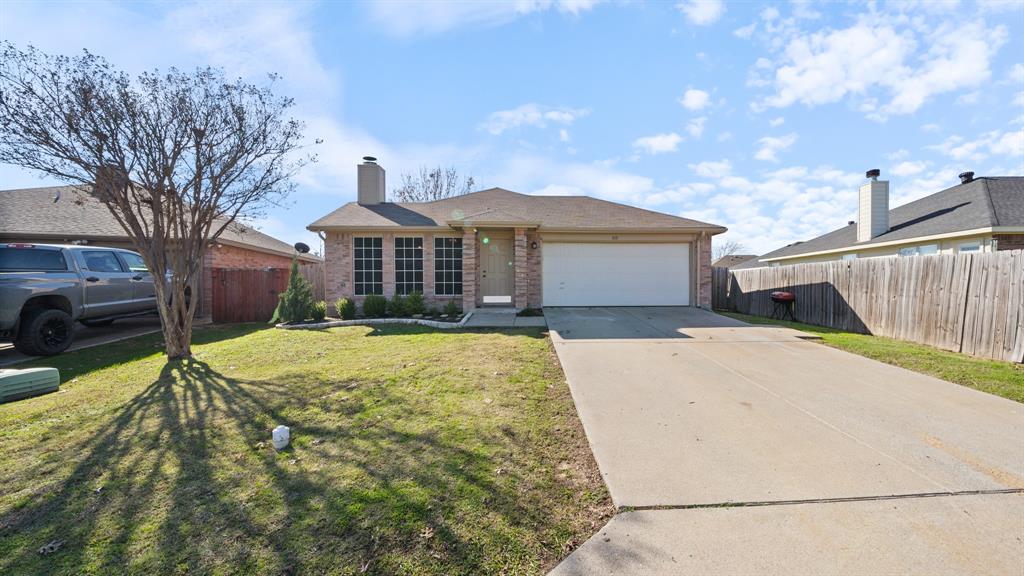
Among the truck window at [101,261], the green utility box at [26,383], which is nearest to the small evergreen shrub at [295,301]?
the truck window at [101,261]

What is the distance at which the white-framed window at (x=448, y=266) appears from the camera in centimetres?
1221

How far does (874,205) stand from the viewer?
14.1 m

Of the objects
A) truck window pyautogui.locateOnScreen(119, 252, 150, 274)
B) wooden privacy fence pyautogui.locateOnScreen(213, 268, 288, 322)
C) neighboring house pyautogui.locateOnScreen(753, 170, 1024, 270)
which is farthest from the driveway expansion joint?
wooden privacy fence pyautogui.locateOnScreen(213, 268, 288, 322)

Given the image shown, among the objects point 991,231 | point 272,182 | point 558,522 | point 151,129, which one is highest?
point 151,129

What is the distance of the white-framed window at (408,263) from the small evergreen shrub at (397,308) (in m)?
0.85

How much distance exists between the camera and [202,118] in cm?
648

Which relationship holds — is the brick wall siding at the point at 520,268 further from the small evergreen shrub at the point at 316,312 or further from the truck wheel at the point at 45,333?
the truck wheel at the point at 45,333

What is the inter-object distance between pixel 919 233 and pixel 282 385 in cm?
1681

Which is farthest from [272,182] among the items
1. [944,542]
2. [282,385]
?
[944,542]

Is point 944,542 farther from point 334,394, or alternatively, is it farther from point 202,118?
point 202,118

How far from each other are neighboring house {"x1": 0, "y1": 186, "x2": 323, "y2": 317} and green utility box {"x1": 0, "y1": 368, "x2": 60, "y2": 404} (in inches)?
233

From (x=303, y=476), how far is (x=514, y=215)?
380 inches

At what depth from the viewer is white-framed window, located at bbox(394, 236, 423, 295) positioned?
39.9 feet

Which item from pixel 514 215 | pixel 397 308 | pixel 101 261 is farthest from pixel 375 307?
pixel 101 261
